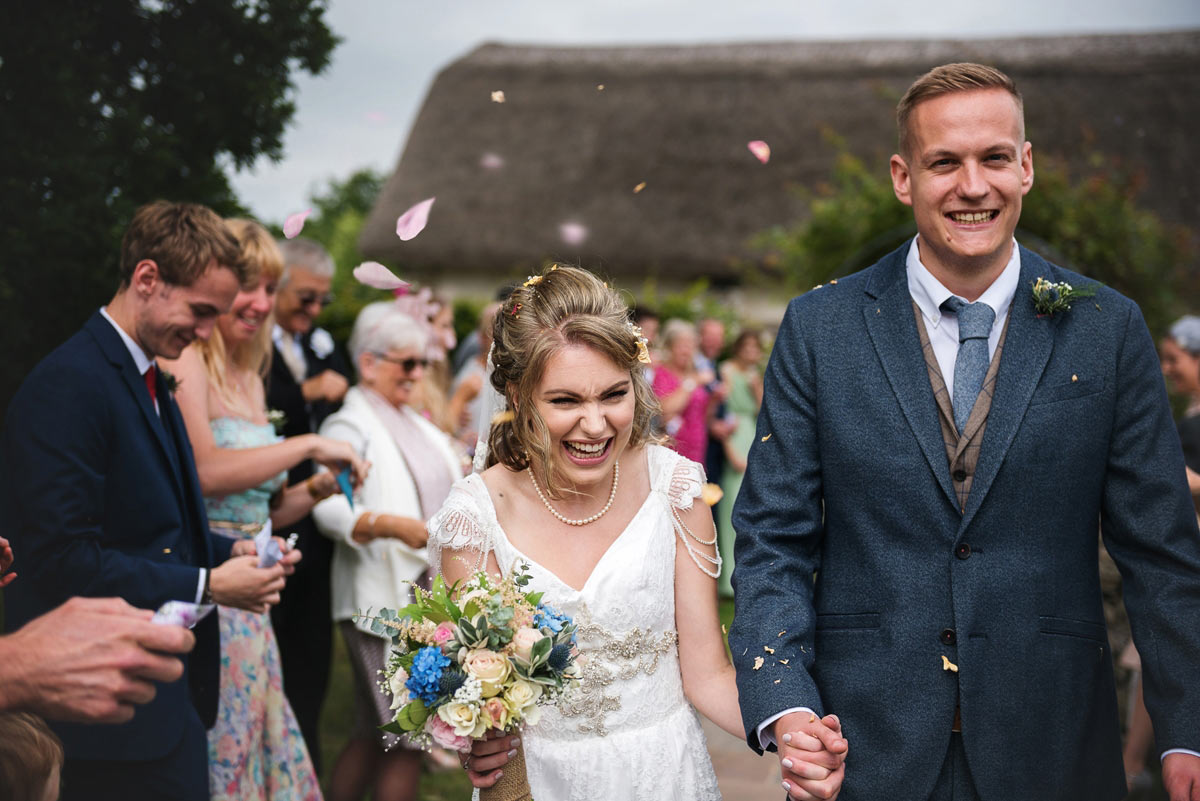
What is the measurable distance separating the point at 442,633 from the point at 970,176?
1549 mm

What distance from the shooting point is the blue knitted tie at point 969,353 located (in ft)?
7.94

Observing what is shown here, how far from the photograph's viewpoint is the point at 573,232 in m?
20.1

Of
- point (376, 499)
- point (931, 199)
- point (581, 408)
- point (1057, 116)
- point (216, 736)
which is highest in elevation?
point (1057, 116)

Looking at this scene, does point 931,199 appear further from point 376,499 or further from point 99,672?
point 376,499

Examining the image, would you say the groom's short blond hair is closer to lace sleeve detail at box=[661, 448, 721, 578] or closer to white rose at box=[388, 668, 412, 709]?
lace sleeve detail at box=[661, 448, 721, 578]

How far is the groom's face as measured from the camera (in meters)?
2.42

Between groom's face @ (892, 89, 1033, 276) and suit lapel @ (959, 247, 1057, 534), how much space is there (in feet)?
0.43

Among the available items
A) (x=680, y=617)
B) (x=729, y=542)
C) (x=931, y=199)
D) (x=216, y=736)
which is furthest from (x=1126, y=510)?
(x=729, y=542)

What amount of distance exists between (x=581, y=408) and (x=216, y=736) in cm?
192

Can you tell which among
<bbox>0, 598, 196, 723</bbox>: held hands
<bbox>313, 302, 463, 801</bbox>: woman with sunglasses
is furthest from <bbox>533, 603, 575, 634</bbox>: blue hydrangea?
<bbox>313, 302, 463, 801</bbox>: woman with sunglasses

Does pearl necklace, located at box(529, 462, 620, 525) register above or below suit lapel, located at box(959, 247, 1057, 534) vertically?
below

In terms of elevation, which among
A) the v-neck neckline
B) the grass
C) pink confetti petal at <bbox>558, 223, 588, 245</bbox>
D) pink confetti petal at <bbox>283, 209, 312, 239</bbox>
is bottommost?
the grass

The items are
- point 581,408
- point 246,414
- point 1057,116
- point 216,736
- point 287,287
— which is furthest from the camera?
point 1057,116

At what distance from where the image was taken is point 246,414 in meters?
4.15
